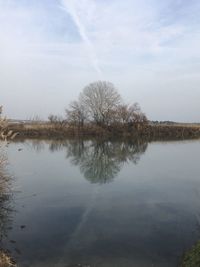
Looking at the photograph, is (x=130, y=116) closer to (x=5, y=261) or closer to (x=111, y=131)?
(x=111, y=131)

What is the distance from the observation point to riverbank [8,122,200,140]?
144 feet

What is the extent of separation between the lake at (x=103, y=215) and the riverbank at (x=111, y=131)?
80.1ft

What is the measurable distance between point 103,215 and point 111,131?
35.3 meters

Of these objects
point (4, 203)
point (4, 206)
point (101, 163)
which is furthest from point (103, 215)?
point (101, 163)

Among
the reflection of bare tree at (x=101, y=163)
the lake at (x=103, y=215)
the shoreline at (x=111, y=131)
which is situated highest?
the shoreline at (x=111, y=131)

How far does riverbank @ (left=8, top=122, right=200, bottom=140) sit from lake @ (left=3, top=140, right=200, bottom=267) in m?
24.4

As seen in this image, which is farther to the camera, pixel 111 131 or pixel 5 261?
pixel 111 131

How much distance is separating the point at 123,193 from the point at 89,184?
7.25 ft

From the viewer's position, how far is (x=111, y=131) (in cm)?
4556

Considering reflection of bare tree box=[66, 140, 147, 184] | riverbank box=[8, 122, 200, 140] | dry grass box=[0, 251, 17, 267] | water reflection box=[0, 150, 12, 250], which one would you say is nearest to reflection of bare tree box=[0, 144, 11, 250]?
water reflection box=[0, 150, 12, 250]

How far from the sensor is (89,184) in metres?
15.0

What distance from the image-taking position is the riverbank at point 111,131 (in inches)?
1725

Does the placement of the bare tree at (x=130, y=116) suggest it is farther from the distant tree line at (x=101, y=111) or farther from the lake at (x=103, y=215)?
the lake at (x=103, y=215)

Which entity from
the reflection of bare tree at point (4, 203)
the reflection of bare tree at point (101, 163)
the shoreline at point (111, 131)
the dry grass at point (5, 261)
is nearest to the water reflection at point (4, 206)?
the reflection of bare tree at point (4, 203)
